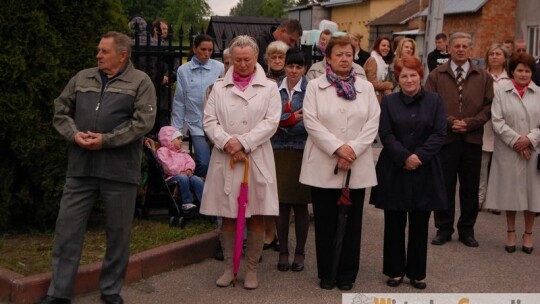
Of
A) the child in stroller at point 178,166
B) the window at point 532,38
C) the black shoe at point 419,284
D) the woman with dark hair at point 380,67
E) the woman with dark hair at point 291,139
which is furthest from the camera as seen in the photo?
the window at point 532,38

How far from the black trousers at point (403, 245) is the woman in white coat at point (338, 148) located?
0.30m

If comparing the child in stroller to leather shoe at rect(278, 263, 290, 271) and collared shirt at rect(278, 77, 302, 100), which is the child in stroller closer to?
leather shoe at rect(278, 263, 290, 271)

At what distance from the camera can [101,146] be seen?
5695 millimetres

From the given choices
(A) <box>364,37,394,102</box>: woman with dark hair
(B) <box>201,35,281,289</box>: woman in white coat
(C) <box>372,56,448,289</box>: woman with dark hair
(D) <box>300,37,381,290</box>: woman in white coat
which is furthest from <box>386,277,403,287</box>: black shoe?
(A) <box>364,37,394,102</box>: woman with dark hair

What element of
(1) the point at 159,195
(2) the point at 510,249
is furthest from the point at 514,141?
(1) the point at 159,195

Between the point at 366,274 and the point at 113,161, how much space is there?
2513mm

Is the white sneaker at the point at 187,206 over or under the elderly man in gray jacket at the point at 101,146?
under

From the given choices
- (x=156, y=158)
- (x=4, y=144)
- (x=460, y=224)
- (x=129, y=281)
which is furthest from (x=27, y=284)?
(x=460, y=224)

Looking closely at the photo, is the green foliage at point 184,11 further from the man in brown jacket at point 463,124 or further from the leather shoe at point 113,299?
the leather shoe at point 113,299

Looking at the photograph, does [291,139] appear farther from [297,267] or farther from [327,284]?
[327,284]

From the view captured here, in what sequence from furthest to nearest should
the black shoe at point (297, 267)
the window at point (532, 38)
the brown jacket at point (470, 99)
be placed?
the window at point (532, 38)
the brown jacket at point (470, 99)
the black shoe at point (297, 267)

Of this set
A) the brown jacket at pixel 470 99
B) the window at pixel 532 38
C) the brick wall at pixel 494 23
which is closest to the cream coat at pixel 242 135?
the brown jacket at pixel 470 99

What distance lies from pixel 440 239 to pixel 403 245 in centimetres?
156

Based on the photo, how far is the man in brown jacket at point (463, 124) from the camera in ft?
26.4
